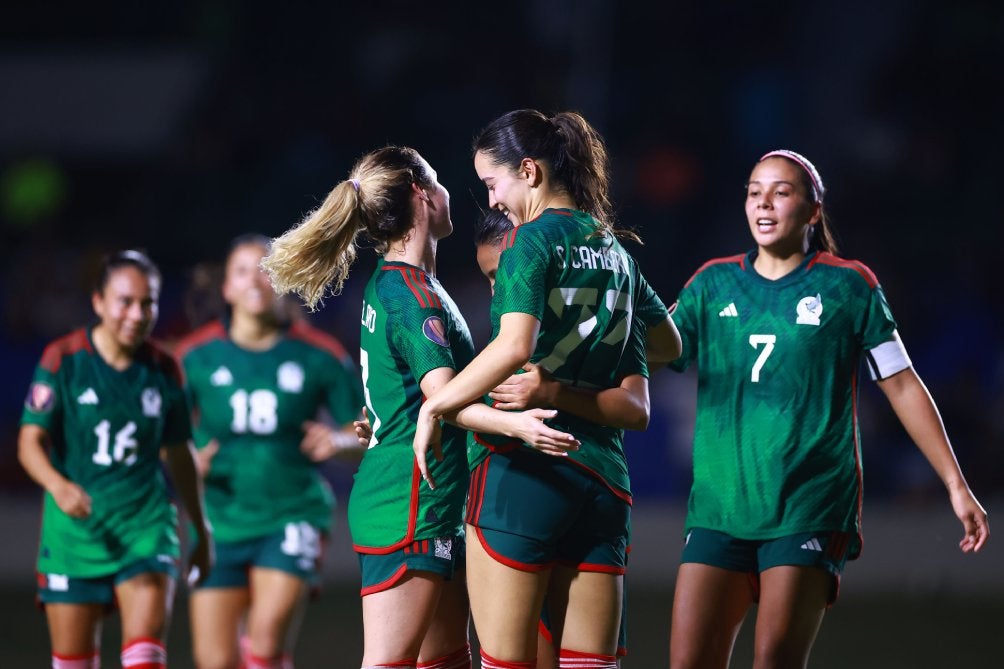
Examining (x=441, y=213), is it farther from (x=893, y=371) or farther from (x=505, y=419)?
(x=893, y=371)

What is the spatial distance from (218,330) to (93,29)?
980 centimetres

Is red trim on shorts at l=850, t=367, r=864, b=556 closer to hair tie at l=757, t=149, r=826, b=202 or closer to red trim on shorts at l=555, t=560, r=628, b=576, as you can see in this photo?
hair tie at l=757, t=149, r=826, b=202

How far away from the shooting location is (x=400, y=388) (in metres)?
3.62

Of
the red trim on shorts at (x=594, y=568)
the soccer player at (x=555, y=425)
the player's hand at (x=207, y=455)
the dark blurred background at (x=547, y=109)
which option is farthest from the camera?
the dark blurred background at (x=547, y=109)

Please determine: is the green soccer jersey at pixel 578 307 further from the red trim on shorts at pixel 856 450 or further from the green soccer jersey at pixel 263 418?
the green soccer jersey at pixel 263 418

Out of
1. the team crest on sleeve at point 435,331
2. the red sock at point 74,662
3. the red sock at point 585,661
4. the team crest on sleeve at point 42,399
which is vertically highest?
the team crest on sleeve at point 435,331

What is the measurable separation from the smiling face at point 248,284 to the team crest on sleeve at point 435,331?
246 centimetres

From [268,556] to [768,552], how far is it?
250cm

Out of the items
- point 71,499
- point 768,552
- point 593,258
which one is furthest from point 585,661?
point 71,499

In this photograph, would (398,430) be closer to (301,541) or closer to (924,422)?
(924,422)

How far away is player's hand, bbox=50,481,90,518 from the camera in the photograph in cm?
470

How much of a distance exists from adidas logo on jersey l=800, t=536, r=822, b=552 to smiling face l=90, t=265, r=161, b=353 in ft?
8.65

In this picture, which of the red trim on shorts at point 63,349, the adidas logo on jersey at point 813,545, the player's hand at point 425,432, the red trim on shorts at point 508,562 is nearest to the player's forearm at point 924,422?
the adidas logo on jersey at point 813,545

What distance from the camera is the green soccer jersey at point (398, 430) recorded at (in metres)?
3.55
